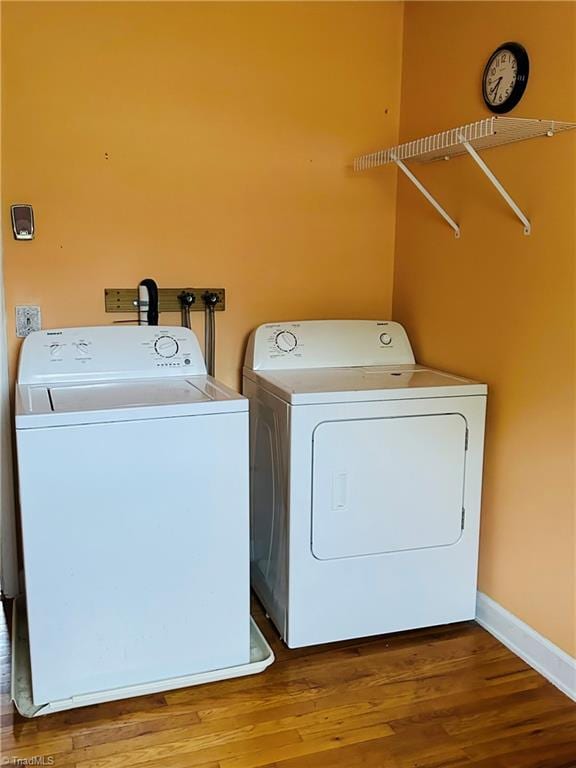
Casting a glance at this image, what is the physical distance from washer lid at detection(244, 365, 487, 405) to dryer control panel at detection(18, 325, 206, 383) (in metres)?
0.29

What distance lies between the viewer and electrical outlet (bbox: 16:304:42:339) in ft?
7.95

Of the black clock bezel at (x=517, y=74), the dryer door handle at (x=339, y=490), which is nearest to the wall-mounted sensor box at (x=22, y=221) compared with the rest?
the dryer door handle at (x=339, y=490)

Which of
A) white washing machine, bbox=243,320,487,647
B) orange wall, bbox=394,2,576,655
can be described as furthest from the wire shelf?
white washing machine, bbox=243,320,487,647

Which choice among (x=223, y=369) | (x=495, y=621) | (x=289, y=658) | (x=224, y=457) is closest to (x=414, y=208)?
(x=223, y=369)

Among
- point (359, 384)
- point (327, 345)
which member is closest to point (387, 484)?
point (359, 384)

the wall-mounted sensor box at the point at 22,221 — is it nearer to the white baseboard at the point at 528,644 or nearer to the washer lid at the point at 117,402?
the washer lid at the point at 117,402

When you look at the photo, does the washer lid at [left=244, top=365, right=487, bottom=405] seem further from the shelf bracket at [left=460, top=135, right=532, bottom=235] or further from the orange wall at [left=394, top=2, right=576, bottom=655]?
the shelf bracket at [left=460, top=135, right=532, bottom=235]

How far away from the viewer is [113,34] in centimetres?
239

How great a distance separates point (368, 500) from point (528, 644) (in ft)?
2.25

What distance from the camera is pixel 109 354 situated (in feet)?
7.80

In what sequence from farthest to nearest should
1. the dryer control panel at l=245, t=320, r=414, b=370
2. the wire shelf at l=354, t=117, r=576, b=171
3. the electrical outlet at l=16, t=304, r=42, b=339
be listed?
the dryer control panel at l=245, t=320, r=414, b=370, the electrical outlet at l=16, t=304, r=42, b=339, the wire shelf at l=354, t=117, r=576, b=171

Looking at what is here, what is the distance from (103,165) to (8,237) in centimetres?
43

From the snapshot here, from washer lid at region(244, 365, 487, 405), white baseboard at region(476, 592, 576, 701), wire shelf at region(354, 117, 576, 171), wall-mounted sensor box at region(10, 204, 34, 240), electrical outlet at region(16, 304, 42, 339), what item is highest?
wire shelf at region(354, 117, 576, 171)

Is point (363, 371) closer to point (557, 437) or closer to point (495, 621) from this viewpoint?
point (557, 437)
